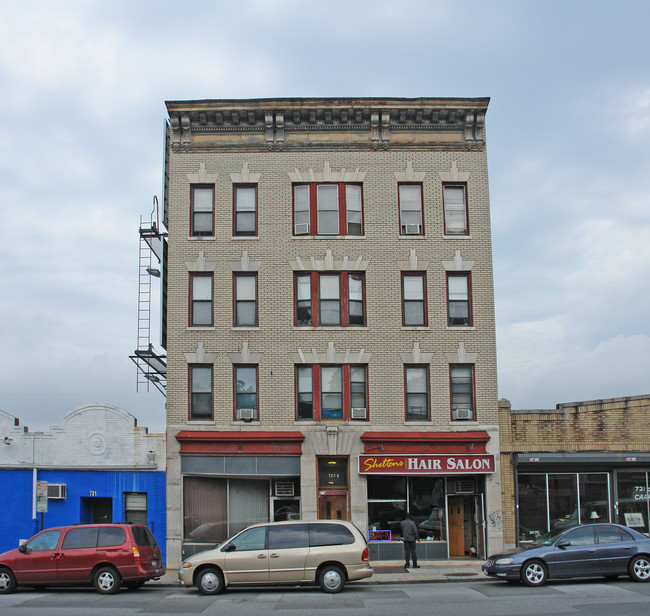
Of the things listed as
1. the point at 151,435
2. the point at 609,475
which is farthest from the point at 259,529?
the point at 609,475

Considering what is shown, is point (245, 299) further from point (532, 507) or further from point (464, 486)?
point (532, 507)

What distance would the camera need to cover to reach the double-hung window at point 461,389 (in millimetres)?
24312

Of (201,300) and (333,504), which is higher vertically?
(201,300)

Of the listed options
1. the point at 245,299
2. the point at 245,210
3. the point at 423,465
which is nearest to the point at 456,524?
the point at 423,465

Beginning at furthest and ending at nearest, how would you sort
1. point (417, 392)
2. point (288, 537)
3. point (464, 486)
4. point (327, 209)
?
point (327, 209) → point (417, 392) → point (464, 486) → point (288, 537)

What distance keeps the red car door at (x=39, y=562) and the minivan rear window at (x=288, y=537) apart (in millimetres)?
5279

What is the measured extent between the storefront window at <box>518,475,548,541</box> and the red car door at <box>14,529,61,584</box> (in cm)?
1404

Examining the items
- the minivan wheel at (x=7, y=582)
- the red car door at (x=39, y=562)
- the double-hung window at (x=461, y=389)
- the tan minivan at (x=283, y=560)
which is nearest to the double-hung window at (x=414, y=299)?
the double-hung window at (x=461, y=389)

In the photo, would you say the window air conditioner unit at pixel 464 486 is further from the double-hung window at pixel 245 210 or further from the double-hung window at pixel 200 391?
the double-hung window at pixel 245 210

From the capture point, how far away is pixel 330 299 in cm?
2478

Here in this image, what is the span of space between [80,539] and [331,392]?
9.13 metres

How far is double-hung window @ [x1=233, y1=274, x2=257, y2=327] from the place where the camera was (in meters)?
24.8

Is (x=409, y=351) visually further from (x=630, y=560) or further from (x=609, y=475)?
(x=630, y=560)

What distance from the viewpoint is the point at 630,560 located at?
17.7 m
